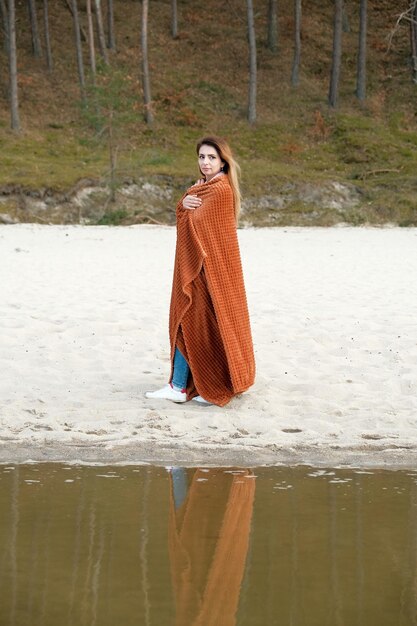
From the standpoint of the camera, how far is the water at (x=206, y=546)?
13.0ft

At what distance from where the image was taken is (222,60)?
48.4 meters

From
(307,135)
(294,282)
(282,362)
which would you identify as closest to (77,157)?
(307,135)

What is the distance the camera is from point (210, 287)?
7402 millimetres

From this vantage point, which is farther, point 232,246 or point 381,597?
point 232,246

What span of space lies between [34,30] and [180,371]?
40.3 meters

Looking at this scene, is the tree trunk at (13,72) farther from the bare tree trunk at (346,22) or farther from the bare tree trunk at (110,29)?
the bare tree trunk at (346,22)

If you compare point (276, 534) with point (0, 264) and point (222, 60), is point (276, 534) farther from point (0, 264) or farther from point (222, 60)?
point (222, 60)

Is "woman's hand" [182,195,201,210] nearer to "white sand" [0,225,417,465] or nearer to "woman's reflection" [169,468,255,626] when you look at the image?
Result: "white sand" [0,225,417,465]

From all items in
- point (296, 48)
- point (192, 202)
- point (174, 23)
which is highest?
point (174, 23)

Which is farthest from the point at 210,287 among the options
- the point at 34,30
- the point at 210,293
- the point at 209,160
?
the point at 34,30

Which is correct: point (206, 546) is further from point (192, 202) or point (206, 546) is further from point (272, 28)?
point (272, 28)

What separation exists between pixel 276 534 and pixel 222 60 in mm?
45096

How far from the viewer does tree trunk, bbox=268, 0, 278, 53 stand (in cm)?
4791

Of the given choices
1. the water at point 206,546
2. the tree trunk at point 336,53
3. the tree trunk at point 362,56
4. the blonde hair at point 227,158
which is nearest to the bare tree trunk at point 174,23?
the tree trunk at point 336,53
